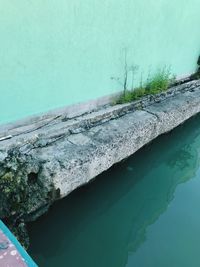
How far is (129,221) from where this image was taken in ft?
8.57

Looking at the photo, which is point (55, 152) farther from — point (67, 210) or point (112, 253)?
point (112, 253)

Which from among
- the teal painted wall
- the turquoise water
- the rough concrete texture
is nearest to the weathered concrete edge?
the rough concrete texture

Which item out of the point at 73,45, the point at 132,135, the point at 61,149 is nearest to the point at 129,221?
the point at 132,135

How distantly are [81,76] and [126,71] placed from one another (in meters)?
0.73

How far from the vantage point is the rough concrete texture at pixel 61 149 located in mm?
2088

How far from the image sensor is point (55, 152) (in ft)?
7.45

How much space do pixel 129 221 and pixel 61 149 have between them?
962 millimetres

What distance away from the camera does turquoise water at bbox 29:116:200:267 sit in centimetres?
225

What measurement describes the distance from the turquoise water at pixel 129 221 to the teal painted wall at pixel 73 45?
95 centimetres

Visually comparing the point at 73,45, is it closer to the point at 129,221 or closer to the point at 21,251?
the point at 129,221

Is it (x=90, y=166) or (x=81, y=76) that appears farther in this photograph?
(x=81, y=76)

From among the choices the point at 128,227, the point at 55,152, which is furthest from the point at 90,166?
the point at 128,227

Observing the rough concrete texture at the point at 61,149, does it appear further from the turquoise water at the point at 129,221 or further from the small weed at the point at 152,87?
the turquoise water at the point at 129,221

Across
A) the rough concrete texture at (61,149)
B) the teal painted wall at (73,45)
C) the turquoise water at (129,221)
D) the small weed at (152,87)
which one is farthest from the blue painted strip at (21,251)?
the small weed at (152,87)
